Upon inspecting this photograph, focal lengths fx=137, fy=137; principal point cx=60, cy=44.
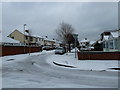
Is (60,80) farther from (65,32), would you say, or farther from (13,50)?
(65,32)

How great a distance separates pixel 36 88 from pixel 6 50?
75.1 feet

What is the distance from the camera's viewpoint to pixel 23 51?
112ft

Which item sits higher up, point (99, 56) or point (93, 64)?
point (99, 56)

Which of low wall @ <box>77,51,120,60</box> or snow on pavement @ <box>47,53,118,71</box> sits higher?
low wall @ <box>77,51,120,60</box>

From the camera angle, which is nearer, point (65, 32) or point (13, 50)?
point (13, 50)

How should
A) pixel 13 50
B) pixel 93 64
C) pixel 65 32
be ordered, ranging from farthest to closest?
pixel 65 32, pixel 13 50, pixel 93 64

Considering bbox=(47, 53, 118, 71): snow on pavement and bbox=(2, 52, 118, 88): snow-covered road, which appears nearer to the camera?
bbox=(2, 52, 118, 88): snow-covered road

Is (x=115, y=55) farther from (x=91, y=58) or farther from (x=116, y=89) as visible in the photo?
(x=116, y=89)

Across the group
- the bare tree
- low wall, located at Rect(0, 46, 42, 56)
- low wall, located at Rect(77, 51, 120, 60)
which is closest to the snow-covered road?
low wall, located at Rect(77, 51, 120, 60)

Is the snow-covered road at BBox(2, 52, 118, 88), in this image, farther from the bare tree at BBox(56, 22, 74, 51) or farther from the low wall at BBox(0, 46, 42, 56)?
the bare tree at BBox(56, 22, 74, 51)

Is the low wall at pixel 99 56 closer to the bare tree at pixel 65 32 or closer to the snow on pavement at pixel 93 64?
the snow on pavement at pixel 93 64

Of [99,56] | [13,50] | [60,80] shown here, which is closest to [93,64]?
[99,56]

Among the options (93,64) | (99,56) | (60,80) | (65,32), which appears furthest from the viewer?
(65,32)

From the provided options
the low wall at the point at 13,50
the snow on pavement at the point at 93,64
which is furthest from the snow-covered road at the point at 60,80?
the low wall at the point at 13,50
